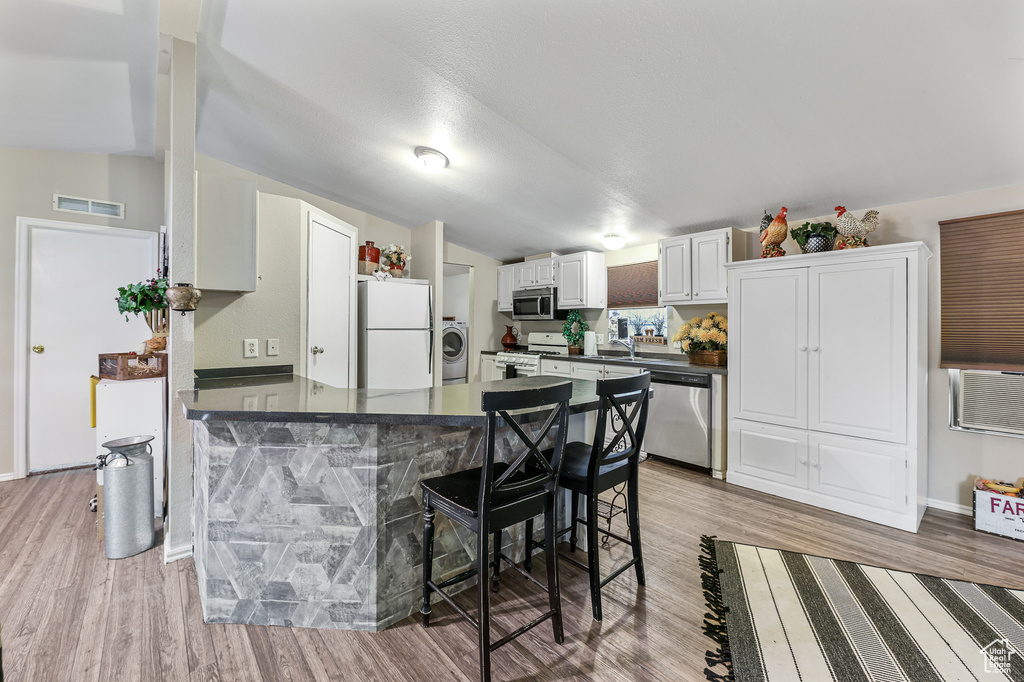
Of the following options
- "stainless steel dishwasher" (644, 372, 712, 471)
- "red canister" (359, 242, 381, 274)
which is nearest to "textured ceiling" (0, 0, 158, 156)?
"red canister" (359, 242, 381, 274)

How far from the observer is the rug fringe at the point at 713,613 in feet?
5.36

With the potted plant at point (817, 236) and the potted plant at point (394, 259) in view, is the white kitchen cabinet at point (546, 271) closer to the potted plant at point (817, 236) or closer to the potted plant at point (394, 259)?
the potted plant at point (394, 259)

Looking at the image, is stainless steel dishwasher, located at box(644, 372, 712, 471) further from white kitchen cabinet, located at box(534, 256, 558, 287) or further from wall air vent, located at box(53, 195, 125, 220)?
wall air vent, located at box(53, 195, 125, 220)

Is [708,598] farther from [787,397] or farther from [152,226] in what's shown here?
[152,226]

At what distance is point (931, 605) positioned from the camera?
1.98 m

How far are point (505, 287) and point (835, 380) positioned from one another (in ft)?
12.3

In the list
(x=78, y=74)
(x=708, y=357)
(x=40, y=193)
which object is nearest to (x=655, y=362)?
(x=708, y=357)

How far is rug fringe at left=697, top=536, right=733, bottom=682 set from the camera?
1.63m

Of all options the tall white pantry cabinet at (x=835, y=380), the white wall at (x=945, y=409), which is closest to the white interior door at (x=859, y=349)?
the tall white pantry cabinet at (x=835, y=380)

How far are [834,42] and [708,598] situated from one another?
249 centimetres

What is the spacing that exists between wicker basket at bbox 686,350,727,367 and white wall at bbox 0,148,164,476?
4918mm

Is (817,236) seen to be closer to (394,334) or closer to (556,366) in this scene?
(556,366)

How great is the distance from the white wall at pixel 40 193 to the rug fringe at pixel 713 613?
485cm

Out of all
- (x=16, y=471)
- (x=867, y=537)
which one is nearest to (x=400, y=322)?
(x=16, y=471)
